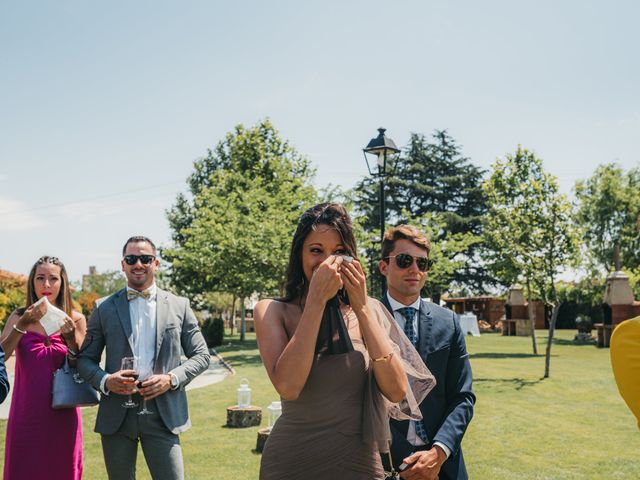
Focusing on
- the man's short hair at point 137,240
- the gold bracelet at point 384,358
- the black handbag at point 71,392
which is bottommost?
the black handbag at point 71,392

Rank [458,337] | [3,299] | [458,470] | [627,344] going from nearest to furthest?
[627,344] < [458,470] < [458,337] < [3,299]

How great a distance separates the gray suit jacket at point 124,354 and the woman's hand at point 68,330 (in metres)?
0.27

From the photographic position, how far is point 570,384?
1534 cm

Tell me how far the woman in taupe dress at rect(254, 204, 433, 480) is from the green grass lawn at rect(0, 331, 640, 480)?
5.72 metres

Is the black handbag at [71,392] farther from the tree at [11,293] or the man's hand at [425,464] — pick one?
the tree at [11,293]

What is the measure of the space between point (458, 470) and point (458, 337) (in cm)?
77

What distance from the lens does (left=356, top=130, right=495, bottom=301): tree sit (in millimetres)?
53406

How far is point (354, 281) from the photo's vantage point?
241 cm

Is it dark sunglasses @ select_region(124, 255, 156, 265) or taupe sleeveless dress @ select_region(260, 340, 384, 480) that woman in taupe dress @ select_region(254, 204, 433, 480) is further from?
dark sunglasses @ select_region(124, 255, 156, 265)

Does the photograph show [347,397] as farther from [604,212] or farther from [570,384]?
[604,212]

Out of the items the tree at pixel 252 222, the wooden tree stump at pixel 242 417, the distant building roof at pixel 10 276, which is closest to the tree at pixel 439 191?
the tree at pixel 252 222

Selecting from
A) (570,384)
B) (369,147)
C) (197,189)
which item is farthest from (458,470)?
(197,189)

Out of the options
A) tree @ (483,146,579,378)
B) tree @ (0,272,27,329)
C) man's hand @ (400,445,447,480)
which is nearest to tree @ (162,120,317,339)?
tree @ (0,272,27,329)

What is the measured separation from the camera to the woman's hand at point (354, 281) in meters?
2.41
